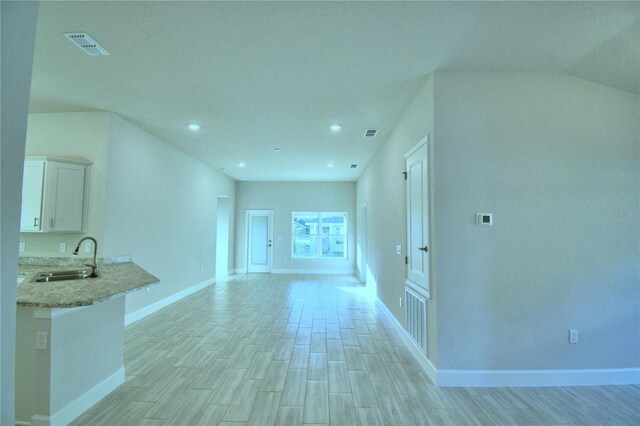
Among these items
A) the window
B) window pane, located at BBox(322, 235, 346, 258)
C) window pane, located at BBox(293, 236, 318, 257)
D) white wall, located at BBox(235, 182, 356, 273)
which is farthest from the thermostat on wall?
window pane, located at BBox(293, 236, 318, 257)

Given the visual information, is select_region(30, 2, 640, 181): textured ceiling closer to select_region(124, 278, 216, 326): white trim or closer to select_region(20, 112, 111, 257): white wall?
select_region(20, 112, 111, 257): white wall

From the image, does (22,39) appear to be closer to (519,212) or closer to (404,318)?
(519,212)

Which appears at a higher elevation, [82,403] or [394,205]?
[394,205]

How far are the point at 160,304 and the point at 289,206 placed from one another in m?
5.02

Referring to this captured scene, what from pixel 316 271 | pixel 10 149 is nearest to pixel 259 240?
pixel 316 271

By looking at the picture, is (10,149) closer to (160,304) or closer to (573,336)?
(573,336)

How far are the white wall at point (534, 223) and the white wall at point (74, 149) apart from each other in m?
4.05

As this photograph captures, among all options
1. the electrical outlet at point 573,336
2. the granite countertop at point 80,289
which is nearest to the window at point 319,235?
the granite countertop at point 80,289

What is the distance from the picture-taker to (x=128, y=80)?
3.12 metres

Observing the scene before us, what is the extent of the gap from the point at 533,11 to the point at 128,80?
11.7 ft

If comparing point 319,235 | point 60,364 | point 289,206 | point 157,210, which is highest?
point 289,206

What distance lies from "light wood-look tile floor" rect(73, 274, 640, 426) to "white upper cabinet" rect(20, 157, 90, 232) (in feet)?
5.47

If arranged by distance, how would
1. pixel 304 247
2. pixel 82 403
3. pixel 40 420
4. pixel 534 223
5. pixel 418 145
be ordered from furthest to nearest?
1. pixel 304 247
2. pixel 418 145
3. pixel 534 223
4. pixel 82 403
5. pixel 40 420

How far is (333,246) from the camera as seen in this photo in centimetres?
963
